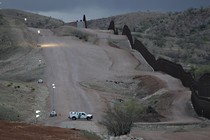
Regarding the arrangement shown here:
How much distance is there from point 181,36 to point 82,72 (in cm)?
6948

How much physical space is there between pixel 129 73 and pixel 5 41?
3018 cm

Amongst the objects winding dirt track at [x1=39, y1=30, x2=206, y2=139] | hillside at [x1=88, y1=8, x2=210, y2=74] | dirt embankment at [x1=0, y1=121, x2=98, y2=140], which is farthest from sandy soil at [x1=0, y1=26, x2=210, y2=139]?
dirt embankment at [x1=0, y1=121, x2=98, y2=140]

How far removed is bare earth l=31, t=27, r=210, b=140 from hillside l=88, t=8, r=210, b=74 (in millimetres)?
8556

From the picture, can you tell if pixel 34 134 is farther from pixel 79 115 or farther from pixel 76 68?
pixel 76 68

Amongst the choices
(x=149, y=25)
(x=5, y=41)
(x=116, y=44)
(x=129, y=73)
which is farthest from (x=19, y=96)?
(x=149, y=25)

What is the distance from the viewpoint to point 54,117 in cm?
4997

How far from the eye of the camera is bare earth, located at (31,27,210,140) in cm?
4600

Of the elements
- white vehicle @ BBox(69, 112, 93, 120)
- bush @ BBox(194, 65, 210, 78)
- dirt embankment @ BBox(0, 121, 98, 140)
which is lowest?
white vehicle @ BBox(69, 112, 93, 120)

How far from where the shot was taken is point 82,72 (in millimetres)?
76625

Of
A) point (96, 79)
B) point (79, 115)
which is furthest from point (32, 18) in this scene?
point (79, 115)

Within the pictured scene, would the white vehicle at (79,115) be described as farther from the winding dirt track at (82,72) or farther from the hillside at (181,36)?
the hillside at (181,36)

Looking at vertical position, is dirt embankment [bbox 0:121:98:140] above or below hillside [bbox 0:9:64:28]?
below

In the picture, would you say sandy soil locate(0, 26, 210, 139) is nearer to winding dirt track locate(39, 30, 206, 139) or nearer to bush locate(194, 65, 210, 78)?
winding dirt track locate(39, 30, 206, 139)

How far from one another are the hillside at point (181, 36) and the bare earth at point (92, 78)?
28.1ft
